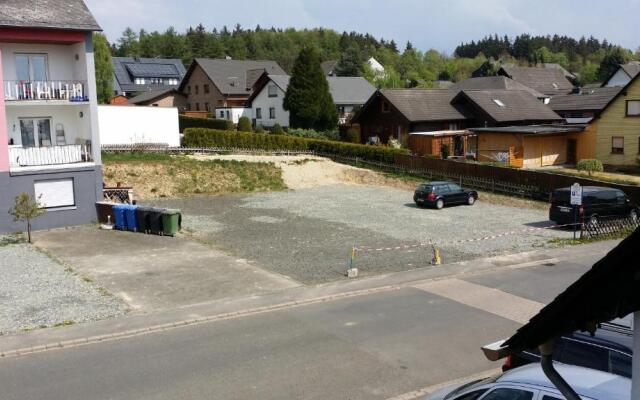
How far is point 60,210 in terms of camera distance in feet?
92.6

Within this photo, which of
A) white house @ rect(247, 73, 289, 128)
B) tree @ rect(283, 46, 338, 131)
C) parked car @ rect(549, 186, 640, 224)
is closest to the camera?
parked car @ rect(549, 186, 640, 224)

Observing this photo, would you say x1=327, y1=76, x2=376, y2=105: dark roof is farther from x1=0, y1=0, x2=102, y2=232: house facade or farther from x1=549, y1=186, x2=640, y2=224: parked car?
x1=549, y1=186, x2=640, y2=224: parked car

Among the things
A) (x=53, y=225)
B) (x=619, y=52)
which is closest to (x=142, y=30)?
(x=619, y=52)

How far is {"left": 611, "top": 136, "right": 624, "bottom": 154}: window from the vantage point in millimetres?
44350

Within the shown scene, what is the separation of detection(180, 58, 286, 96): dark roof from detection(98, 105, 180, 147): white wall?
2842cm

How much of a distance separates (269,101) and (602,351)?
63.8 m

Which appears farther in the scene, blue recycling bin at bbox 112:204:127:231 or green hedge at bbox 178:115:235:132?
green hedge at bbox 178:115:235:132

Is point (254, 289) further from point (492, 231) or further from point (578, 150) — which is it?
point (578, 150)

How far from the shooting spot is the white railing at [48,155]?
27.6m

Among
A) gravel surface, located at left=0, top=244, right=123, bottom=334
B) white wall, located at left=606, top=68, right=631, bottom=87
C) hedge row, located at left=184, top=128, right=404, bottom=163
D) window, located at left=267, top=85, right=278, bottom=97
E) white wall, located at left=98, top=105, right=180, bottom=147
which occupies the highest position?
white wall, located at left=606, top=68, right=631, bottom=87

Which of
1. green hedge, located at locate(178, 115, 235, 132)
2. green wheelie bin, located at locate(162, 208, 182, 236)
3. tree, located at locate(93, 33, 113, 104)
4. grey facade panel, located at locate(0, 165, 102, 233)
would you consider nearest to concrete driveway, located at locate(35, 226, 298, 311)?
green wheelie bin, located at locate(162, 208, 182, 236)

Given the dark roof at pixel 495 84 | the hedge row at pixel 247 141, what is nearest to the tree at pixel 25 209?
the hedge row at pixel 247 141

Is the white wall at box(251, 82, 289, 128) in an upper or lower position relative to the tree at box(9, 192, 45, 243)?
upper

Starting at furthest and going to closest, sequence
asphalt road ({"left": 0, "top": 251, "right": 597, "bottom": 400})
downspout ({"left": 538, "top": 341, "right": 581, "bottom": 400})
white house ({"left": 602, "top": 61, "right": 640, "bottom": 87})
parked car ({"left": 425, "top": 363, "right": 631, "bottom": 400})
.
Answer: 1. white house ({"left": 602, "top": 61, "right": 640, "bottom": 87})
2. asphalt road ({"left": 0, "top": 251, "right": 597, "bottom": 400})
3. parked car ({"left": 425, "top": 363, "right": 631, "bottom": 400})
4. downspout ({"left": 538, "top": 341, "right": 581, "bottom": 400})
